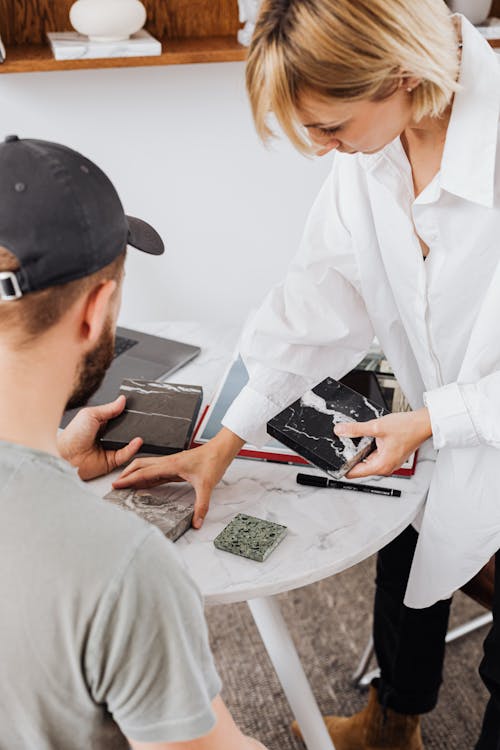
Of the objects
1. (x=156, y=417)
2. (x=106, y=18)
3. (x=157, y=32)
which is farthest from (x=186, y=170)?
(x=156, y=417)

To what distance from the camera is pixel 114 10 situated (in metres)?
1.62

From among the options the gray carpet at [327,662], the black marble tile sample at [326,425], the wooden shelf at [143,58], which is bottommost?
the gray carpet at [327,662]

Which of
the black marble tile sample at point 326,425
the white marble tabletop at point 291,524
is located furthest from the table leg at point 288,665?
the black marble tile sample at point 326,425

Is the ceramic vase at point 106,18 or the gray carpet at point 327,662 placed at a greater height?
the ceramic vase at point 106,18

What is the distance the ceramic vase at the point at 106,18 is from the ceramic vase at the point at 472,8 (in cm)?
65

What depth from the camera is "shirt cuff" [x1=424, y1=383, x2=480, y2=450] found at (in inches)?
47.6

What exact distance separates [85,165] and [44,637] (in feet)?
1.45

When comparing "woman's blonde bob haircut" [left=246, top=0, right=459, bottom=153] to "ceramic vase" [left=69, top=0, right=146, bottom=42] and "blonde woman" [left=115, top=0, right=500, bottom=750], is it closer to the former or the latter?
"blonde woman" [left=115, top=0, right=500, bottom=750]

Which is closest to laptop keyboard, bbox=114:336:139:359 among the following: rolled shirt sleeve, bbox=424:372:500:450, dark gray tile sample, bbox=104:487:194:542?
dark gray tile sample, bbox=104:487:194:542

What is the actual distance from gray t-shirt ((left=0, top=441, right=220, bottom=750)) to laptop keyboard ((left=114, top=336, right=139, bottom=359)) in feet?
3.43

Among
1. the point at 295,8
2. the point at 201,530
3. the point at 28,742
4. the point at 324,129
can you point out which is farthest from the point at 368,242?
the point at 28,742

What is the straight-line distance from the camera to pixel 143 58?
170 centimetres

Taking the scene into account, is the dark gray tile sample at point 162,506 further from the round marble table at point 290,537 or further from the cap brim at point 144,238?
the cap brim at point 144,238

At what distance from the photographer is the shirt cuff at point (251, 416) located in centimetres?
137
